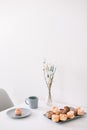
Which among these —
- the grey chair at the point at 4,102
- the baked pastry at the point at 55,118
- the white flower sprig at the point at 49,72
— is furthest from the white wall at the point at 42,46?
the baked pastry at the point at 55,118

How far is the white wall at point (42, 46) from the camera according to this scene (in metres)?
1.78

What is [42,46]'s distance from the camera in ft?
6.61

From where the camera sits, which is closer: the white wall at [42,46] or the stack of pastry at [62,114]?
the stack of pastry at [62,114]

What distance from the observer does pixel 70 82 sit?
1857 millimetres

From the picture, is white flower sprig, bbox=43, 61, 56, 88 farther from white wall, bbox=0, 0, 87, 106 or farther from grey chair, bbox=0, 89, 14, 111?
grey chair, bbox=0, 89, 14, 111

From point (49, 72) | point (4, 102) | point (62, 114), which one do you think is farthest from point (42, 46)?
point (62, 114)

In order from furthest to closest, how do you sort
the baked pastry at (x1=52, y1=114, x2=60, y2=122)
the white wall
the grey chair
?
the grey chair
the white wall
the baked pastry at (x1=52, y1=114, x2=60, y2=122)

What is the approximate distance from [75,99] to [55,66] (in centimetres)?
39

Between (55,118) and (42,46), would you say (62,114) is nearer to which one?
(55,118)

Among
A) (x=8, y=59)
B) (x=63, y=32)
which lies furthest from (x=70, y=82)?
(x=8, y=59)

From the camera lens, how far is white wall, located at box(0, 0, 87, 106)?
1.78m

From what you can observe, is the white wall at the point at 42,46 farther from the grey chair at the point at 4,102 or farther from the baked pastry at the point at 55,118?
the baked pastry at the point at 55,118

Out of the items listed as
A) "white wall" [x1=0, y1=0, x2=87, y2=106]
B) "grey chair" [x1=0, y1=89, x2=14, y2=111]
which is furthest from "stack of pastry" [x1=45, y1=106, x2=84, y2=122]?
"grey chair" [x1=0, y1=89, x2=14, y2=111]

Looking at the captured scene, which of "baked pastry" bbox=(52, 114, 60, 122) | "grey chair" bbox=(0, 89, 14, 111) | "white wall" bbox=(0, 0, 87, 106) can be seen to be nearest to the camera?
"baked pastry" bbox=(52, 114, 60, 122)
